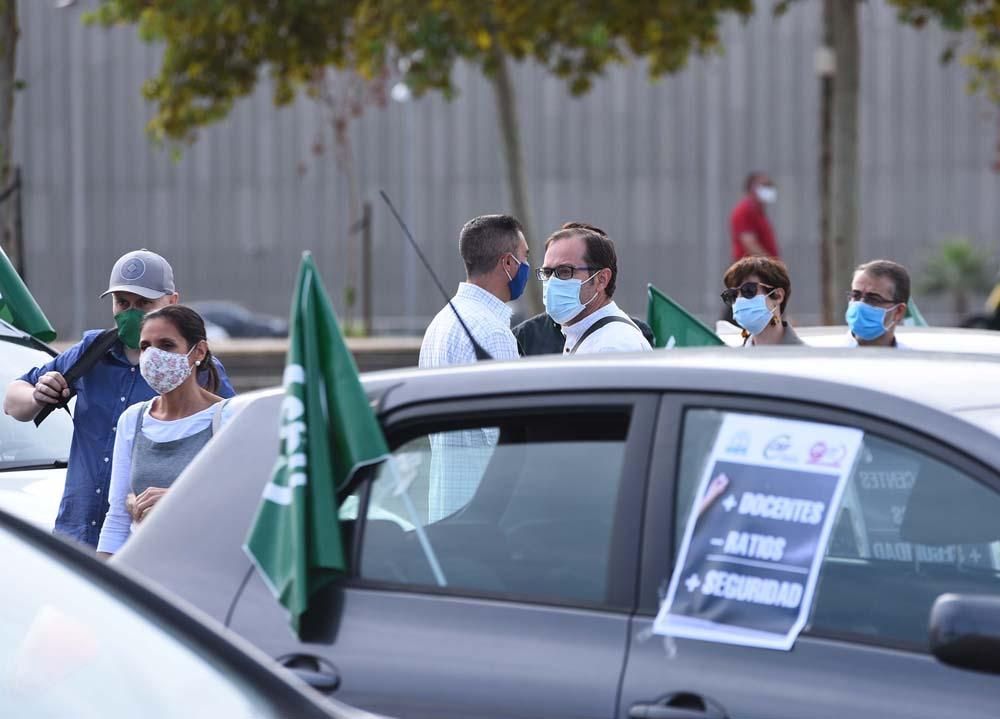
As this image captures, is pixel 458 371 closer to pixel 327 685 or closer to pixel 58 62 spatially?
pixel 327 685

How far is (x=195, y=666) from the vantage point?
2.31 m

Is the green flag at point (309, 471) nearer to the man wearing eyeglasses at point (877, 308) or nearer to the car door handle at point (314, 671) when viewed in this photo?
the car door handle at point (314, 671)

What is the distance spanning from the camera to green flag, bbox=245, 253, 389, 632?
3.22 meters

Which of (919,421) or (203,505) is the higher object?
(919,421)

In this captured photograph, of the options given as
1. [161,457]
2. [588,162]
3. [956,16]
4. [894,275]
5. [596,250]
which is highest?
[956,16]

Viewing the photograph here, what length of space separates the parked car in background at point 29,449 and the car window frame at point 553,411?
8.48 feet

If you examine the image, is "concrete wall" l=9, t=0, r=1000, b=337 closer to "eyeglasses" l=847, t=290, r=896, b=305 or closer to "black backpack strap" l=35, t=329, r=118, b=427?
"eyeglasses" l=847, t=290, r=896, b=305

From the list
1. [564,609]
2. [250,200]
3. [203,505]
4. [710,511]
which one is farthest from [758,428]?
[250,200]

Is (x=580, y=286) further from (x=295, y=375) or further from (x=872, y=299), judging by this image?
(x=295, y=375)

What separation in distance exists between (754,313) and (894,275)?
0.69 meters

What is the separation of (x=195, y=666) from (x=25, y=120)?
46480 millimetres

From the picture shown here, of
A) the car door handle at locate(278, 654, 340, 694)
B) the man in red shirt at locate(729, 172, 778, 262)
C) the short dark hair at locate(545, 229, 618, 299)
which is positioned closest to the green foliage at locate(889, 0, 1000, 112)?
the man in red shirt at locate(729, 172, 778, 262)

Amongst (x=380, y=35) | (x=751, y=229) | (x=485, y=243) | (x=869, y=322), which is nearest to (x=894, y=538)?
(x=485, y=243)

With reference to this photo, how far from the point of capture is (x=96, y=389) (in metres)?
5.43
